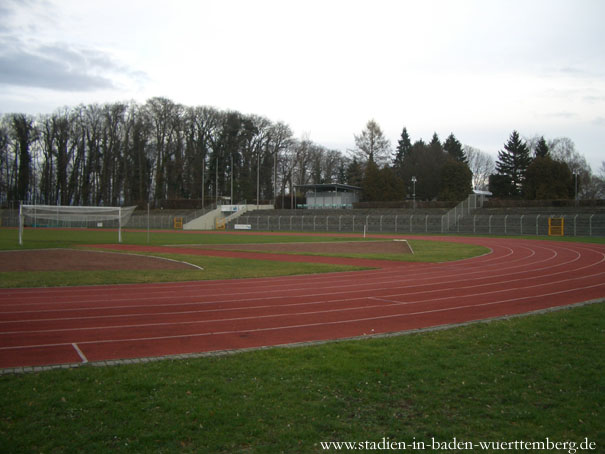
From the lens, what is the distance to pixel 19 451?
167 inches

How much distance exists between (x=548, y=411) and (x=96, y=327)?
7.74 meters

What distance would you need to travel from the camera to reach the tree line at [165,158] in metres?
83.3

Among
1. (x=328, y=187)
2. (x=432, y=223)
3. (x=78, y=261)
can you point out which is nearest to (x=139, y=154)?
(x=328, y=187)

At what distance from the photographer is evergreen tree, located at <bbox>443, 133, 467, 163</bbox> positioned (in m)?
100

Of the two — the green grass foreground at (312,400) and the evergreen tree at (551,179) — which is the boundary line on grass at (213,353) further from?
the evergreen tree at (551,179)

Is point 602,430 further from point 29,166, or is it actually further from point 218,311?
point 29,166

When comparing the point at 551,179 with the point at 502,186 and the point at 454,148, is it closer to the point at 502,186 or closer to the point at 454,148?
the point at 502,186

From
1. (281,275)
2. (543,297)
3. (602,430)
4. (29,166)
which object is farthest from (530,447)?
(29,166)

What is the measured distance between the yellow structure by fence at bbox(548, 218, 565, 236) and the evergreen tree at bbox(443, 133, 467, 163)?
52572mm

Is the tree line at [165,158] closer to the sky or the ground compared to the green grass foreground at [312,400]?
closer to the sky

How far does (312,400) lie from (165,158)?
83.6 m

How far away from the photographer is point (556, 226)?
48.3 meters

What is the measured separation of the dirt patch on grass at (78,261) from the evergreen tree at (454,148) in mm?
87400

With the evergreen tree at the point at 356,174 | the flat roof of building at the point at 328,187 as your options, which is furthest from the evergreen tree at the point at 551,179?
the evergreen tree at the point at 356,174
